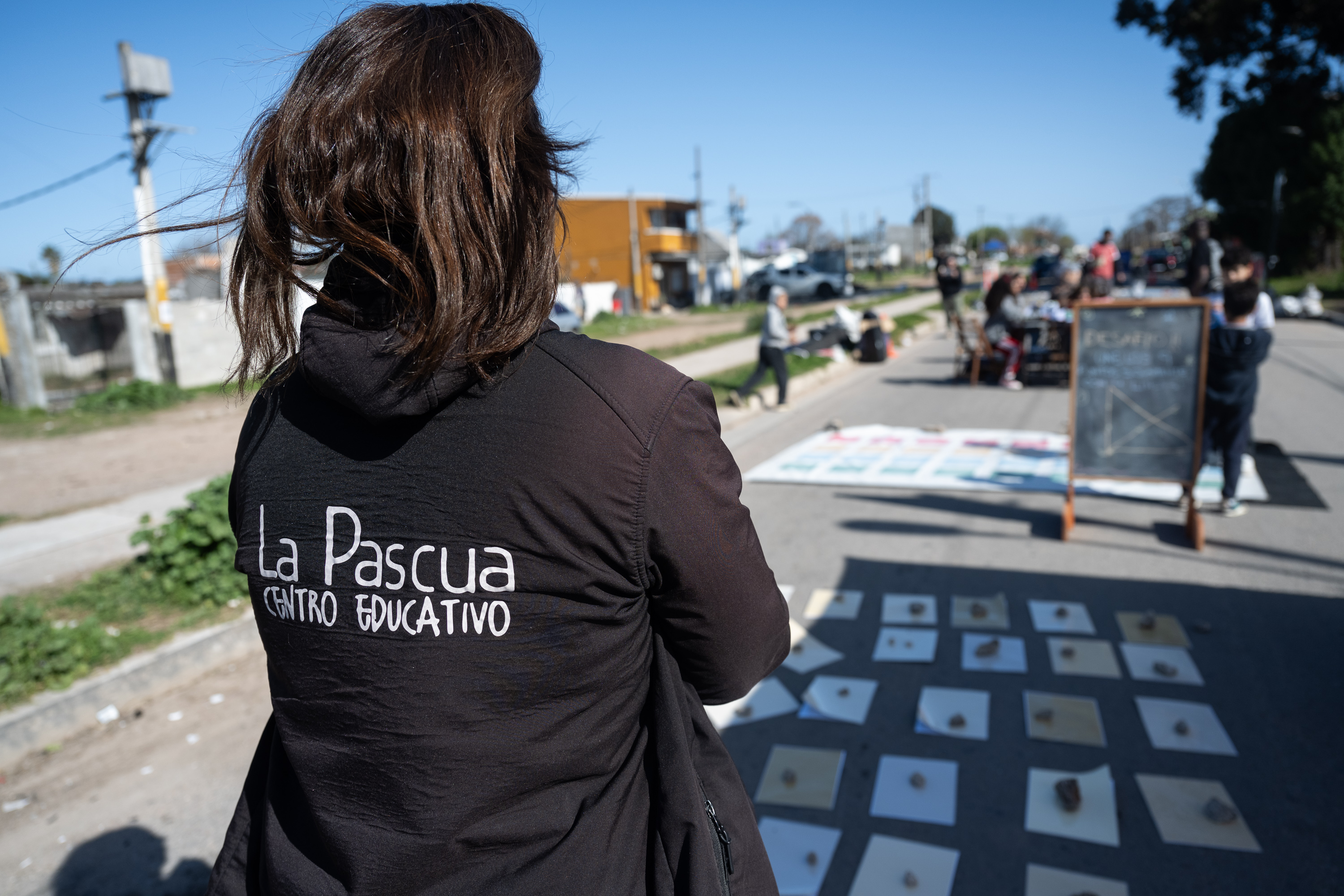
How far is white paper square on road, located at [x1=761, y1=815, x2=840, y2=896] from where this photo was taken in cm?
277

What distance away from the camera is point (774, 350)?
36.7 feet

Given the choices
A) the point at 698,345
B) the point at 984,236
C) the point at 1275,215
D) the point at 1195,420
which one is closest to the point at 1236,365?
A: the point at 1195,420

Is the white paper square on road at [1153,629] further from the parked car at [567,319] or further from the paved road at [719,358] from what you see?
the parked car at [567,319]

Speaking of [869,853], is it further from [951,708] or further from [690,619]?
[690,619]

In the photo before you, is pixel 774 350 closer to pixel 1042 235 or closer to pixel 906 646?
pixel 906 646

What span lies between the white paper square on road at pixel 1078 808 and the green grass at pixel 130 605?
12.6 feet

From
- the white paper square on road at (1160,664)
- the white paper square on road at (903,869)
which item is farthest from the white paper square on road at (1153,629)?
the white paper square on road at (903,869)

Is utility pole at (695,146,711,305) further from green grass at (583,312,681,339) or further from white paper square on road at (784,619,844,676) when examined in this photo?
white paper square on road at (784,619,844,676)

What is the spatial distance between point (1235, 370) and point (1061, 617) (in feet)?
8.52

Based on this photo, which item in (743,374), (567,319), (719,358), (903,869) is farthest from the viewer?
(567,319)

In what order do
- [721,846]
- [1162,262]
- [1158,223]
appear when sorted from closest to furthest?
[721,846] < [1162,262] < [1158,223]

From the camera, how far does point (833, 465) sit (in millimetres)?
8328

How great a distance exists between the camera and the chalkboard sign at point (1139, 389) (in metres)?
5.69

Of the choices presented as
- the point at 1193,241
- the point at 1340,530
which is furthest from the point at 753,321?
the point at 1340,530
